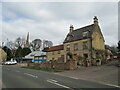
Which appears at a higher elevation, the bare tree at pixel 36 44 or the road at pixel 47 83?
the bare tree at pixel 36 44

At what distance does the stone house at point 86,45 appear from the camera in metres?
33.6

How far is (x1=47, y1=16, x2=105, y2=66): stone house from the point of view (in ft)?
110

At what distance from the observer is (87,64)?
30.2 metres

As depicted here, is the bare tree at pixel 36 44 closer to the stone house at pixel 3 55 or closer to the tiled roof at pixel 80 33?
the stone house at pixel 3 55

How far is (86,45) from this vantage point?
35.0m

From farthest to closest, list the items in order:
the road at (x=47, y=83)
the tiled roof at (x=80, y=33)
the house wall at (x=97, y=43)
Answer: the tiled roof at (x=80, y=33) < the house wall at (x=97, y=43) < the road at (x=47, y=83)

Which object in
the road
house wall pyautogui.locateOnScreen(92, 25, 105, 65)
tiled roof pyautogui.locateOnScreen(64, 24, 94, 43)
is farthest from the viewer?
tiled roof pyautogui.locateOnScreen(64, 24, 94, 43)

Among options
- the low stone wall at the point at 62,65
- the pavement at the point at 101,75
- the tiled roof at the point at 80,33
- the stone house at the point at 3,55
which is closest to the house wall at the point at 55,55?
the tiled roof at the point at 80,33

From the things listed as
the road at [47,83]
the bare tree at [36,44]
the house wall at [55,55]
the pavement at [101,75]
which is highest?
the bare tree at [36,44]

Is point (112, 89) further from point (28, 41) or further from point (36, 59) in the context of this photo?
point (28, 41)

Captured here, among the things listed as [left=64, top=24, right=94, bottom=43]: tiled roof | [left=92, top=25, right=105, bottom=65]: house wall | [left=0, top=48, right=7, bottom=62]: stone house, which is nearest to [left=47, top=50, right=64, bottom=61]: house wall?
[left=64, top=24, right=94, bottom=43]: tiled roof

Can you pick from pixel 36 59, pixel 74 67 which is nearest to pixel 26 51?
pixel 36 59

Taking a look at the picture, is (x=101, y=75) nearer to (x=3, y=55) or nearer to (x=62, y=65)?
(x=62, y=65)

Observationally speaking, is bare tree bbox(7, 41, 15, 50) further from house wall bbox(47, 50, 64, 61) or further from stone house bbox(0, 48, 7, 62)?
house wall bbox(47, 50, 64, 61)
